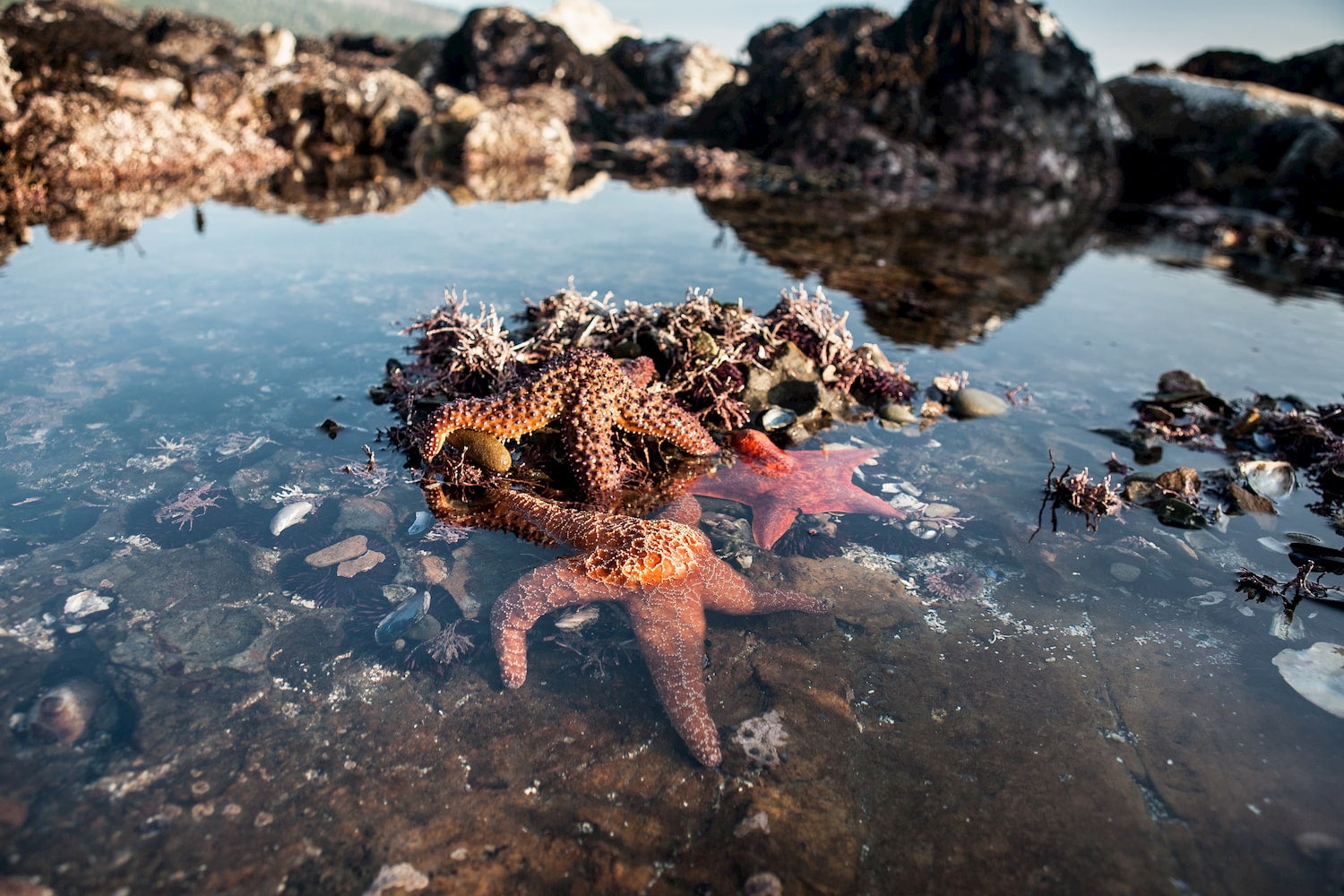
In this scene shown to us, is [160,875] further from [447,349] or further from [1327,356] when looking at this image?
[1327,356]

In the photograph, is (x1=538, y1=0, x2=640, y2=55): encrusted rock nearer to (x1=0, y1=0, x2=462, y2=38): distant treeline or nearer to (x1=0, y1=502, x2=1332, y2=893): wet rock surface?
(x1=0, y1=0, x2=462, y2=38): distant treeline

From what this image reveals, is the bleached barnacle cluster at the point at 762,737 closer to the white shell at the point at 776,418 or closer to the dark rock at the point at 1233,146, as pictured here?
the white shell at the point at 776,418

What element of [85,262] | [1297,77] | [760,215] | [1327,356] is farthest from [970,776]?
[1297,77]

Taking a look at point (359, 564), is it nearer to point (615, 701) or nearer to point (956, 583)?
point (615, 701)

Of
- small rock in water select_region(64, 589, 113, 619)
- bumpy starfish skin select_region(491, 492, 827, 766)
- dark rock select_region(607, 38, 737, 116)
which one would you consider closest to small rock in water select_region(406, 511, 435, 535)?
bumpy starfish skin select_region(491, 492, 827, 766)

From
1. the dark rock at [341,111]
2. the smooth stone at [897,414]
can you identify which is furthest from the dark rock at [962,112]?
the smooth stone at [897,414]

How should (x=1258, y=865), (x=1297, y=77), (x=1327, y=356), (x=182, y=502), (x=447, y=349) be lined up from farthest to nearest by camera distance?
(x=1297, y=77), (x=1327, y=356), (x=447, y=349), (x=182, y=502), (x=1258, y=865)

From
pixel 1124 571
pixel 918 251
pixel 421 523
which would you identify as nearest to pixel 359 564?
pixel 421 523
